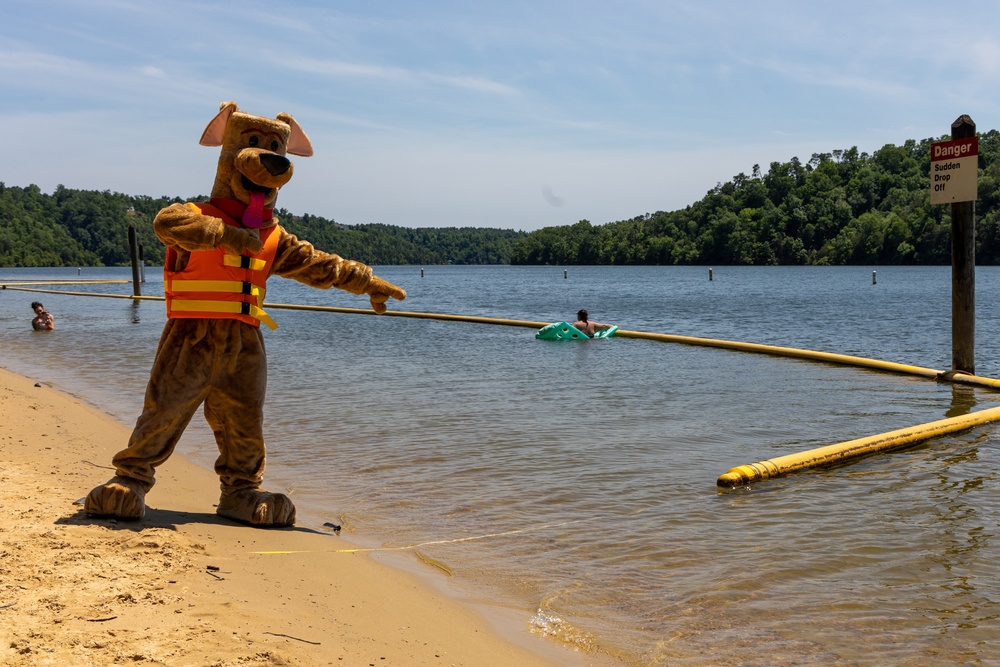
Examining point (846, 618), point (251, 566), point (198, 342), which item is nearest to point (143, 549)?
point (251, 566)

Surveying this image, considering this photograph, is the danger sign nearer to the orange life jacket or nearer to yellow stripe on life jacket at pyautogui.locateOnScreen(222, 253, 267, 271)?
yellow stripe on life jacket at pyautogui.locateOnScreen(222, 253, 267, 271)

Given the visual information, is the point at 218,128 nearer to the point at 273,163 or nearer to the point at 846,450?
the point at 273,163

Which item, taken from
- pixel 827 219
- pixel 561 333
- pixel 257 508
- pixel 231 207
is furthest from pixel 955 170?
pixel 827 219

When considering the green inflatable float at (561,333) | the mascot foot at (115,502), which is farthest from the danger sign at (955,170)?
the mascot foot at (115,502)

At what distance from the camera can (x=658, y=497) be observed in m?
6.19

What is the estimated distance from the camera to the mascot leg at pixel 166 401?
483cm

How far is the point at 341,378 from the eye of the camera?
1351 centimetres

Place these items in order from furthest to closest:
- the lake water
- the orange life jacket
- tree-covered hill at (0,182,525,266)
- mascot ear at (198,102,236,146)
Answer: tree-covered hill at (0,182,525,266) → mascot ear at (198,102,236,146) → the orange life jacket → the lake water

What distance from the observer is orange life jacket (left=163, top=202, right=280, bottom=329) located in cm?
494

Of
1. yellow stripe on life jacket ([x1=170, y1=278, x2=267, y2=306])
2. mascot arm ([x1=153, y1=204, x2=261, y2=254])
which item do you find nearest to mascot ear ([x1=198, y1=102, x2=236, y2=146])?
mascot arm ([x1=153, y1=204, x2=261, y2=254])

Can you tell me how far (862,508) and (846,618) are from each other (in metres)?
1.95

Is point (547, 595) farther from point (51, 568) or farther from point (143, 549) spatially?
point (51, 568)

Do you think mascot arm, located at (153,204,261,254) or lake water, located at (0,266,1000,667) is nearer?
lake water, located at (0,266,1000,667)

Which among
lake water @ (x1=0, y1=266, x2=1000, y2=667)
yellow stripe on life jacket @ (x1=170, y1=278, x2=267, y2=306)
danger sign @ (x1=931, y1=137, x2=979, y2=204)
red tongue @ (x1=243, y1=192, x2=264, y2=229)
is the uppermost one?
danger sign @ (x1=931, y1=137, x2=979, y2=204)
